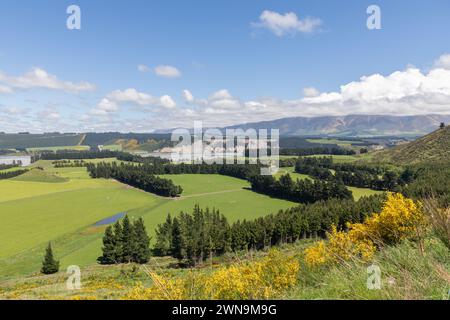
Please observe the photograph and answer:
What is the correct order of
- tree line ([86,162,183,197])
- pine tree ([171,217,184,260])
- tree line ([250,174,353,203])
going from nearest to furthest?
pine tree ([171,217,184,260])
tree line ([250,174,353,203])
tree line ([86,162,183,197])

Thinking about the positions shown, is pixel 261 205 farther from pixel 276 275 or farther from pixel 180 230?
pixel 276 275

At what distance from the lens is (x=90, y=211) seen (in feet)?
359

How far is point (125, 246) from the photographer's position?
230 ft

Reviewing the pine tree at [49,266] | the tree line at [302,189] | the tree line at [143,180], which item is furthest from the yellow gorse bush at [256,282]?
the tree line at [143,180]

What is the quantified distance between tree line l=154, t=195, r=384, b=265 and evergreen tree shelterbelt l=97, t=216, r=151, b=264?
15.5 ft

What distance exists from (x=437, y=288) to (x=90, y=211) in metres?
116

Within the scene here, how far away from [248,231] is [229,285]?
61.7 metres

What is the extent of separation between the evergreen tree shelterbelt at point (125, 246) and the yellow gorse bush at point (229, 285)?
60.9 metres

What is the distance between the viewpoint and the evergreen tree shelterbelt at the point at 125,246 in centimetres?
6738

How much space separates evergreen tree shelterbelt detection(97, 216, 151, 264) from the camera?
221 feet

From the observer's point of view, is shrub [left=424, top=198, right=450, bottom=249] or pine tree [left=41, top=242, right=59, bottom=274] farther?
pine tree [left=41, top=242, right=59, bottom=274]

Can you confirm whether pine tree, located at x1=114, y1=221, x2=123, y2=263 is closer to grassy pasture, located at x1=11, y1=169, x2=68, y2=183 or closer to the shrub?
the shrub

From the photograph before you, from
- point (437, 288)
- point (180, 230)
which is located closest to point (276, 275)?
point (437, 288)

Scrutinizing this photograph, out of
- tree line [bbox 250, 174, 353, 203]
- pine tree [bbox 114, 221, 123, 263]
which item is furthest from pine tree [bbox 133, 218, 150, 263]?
tree line [bbox 250, 174, 353, 203]
